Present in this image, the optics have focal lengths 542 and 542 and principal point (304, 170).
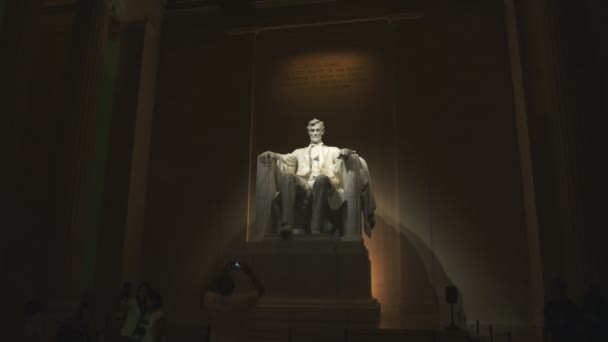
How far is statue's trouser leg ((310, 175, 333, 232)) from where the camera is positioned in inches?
245

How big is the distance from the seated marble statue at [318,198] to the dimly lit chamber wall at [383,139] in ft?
4.33

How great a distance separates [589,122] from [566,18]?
4.35ft

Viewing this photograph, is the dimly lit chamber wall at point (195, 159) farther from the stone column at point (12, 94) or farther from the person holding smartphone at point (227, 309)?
the person holding smartphone at point (227, 309)

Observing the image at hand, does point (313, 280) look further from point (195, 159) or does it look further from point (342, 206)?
point (195, 159)

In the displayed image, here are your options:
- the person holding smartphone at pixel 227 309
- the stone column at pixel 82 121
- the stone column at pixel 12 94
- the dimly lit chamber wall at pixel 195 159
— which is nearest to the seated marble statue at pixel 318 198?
the dimly lit chamber wall at pixel 195 159

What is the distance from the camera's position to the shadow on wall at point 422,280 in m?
7.01

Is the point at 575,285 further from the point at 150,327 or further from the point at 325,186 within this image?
the point at 150,327

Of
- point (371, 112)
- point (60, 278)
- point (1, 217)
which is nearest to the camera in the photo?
point (1, 217)

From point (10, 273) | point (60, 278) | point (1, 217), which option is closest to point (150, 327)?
point (1, 217)

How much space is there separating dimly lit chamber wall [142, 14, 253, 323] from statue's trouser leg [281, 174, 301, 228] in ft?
5.75

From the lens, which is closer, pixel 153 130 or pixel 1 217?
pixel 1 217

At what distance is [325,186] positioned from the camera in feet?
20.7

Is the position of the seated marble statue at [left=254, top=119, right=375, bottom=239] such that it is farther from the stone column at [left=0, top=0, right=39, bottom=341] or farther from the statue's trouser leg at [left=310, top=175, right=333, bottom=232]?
the stone column at [left=0, top=0, right=39, bottom=341]

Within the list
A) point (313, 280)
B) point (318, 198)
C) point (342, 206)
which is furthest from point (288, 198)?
point (313, 280)
